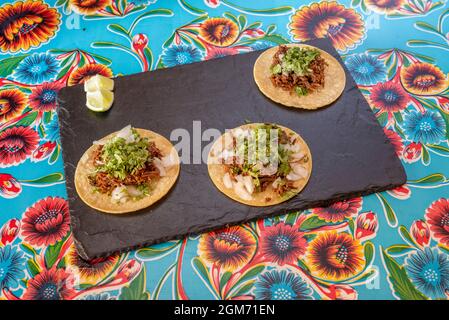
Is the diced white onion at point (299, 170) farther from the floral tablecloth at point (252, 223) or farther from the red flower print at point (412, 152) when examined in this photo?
the red flower print at point (412, 152)

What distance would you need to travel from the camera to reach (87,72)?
15.1ft

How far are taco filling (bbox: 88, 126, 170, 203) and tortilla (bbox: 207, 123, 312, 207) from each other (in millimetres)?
459

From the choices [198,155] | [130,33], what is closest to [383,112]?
[198,155]

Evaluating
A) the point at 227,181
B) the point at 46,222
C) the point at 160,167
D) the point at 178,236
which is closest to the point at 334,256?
the point at 227,181

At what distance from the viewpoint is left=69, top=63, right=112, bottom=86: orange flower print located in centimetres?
453

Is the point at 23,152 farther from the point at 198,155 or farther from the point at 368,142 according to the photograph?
the point at 368,142

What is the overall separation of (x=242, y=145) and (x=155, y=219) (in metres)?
0.98

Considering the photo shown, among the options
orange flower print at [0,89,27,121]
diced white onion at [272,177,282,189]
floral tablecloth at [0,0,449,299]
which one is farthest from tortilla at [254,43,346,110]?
orange flower print at [0,89,27,121]

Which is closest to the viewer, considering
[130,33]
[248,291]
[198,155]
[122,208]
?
[248,291]

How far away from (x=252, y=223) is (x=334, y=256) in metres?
0.72

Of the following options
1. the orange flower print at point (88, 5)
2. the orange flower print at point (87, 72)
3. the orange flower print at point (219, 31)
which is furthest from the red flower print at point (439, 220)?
the orange flower print at point (88, 5)

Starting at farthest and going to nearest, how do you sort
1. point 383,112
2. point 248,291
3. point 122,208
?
point 383,112
point 122,208
point 248,291

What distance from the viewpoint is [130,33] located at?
4926mm

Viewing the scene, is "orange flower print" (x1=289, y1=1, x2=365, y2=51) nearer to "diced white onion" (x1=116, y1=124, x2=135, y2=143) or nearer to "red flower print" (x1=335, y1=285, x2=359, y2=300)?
"diced white onion" (x1=116, y1=124, x2=135, y2=143)
